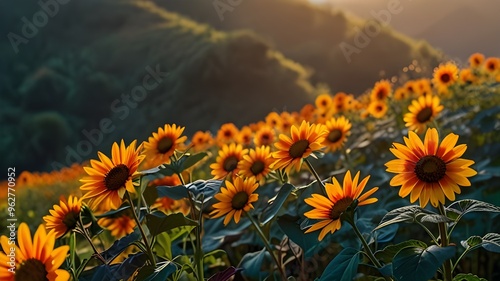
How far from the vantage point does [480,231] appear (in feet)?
6.47

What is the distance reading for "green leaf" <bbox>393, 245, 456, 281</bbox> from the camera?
91cm

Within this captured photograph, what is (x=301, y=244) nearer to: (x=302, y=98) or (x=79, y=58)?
(x=302, y=98)

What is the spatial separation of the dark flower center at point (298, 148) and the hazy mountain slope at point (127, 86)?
891 centimetres

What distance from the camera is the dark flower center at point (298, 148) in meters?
1.33

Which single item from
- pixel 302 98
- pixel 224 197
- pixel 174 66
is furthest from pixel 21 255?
pixel 174 66

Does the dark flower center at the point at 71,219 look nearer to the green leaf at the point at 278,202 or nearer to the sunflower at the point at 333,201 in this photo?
the green leaf at the point at 278,202

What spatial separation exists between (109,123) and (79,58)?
4.31 meters

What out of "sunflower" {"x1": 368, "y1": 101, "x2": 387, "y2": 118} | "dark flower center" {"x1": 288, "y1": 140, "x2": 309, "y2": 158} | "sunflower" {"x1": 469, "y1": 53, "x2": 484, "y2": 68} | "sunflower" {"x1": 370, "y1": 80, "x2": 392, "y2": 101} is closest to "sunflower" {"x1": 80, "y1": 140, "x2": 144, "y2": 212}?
"dark flower center" {"x1": 288, "y1": 140, "x2": 309, "y2": 158}

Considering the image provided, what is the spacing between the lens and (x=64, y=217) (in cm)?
128

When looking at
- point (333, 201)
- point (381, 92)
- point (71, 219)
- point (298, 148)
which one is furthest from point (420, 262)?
point (381, 92)

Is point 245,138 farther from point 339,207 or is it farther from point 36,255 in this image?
point 36,255

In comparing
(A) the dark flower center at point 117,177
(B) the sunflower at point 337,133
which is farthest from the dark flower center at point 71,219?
(B) the sunflower at point 337,133

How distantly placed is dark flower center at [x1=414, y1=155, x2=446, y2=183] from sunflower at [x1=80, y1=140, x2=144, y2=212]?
53 cm

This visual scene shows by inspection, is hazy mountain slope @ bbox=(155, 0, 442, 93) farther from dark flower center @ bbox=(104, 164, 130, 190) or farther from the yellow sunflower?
dark flower center @ bbox=(104, 164, 130, 190)
